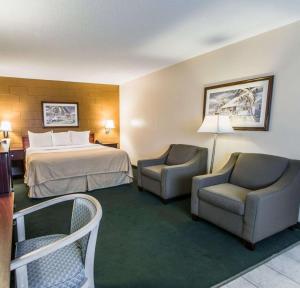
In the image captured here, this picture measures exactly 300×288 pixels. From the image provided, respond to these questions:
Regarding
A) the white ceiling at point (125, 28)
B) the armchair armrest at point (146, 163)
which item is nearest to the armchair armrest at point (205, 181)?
the armchair armrest at point (146, 163)

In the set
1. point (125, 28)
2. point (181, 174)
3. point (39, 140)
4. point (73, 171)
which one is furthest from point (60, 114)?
point (181, 174)

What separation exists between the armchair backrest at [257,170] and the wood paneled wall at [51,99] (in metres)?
4.23

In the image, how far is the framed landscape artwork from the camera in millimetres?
2773

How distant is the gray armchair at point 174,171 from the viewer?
10.8 feet

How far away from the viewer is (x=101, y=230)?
2.53 metres

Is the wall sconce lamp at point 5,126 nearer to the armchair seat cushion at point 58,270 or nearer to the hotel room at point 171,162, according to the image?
the hotel room at point 171,162

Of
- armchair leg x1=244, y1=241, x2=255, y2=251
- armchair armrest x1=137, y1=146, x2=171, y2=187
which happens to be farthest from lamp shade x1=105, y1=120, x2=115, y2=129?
armchair leg x1=244, y1=241, x2=255, y2=251

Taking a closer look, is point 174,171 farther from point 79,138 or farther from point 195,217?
point 79,138

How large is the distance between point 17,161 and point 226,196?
4.55 metres

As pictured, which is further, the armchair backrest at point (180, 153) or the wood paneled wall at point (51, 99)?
the wood paneled wall at point (51, 99)

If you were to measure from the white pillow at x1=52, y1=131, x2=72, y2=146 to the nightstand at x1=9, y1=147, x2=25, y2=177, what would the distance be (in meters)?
0.71

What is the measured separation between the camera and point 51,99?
17.9ft

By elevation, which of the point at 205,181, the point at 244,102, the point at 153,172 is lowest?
the point at 153,172

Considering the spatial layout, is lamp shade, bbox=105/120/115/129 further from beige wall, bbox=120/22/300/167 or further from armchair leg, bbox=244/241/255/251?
armchair leg, bbox=244/241/255/251
